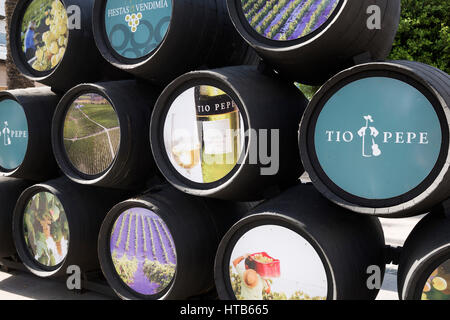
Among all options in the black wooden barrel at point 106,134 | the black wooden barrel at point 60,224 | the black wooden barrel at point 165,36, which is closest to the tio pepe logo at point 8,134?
the black wooden barrel at point 60,224

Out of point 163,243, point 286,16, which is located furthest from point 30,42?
point 286,16

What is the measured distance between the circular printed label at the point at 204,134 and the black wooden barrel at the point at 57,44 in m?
1.01

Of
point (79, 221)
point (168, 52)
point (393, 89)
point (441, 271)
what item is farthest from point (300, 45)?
point (79, 221)

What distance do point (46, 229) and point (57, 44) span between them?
137cm

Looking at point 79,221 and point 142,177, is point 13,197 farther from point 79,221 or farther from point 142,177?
point 142,177

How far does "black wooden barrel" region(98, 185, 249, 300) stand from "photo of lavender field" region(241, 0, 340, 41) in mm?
1185

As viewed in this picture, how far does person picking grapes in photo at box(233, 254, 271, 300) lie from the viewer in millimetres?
2537

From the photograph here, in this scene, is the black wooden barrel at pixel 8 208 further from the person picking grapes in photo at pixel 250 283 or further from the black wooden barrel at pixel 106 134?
the person picking grapes in photo at pixel 250 283

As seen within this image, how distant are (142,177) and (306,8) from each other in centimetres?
155

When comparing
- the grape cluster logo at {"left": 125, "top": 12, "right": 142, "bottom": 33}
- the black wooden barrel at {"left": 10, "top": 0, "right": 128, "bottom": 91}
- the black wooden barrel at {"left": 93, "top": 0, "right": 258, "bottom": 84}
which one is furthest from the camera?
the black wooden barrel at {"left": 10, "top": 0, "right": 128, "bottom": 91}

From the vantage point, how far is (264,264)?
2.52 meters

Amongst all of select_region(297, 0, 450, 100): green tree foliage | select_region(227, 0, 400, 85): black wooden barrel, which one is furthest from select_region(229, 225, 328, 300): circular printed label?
select_region(297, 0, 450, 100): green tree foliage

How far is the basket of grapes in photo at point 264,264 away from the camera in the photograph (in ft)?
8.17

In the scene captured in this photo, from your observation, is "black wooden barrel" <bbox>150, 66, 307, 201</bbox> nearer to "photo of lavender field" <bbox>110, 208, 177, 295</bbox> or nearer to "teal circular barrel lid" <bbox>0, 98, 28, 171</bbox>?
"photo of lavender field" <bbox>110, 208, 177, 295</bbox>
